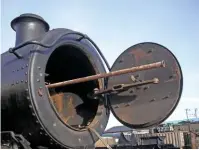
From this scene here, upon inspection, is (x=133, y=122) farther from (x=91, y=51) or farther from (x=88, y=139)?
(x=91, y=51)

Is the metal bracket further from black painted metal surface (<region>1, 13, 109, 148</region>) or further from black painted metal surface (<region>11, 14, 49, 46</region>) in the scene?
black painted metal surface (<region>11, 14, 49, 46</region>)

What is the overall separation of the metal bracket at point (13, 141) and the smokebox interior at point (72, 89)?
2.92ft

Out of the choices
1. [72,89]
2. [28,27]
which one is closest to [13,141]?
[72,89]

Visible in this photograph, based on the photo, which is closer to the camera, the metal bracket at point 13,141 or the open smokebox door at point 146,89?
the metal bracket at point 13,141

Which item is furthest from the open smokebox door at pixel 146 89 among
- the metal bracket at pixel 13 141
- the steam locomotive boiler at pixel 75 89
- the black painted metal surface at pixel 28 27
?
the black painted metal surface at pixel 28 27

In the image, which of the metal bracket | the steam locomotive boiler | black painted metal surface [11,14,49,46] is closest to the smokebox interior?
the steam locomotive boiler

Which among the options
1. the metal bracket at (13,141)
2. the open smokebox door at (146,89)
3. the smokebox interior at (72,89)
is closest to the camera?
the metal bracket at (13,141)

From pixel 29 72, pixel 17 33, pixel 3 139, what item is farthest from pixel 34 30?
pixel 3 139

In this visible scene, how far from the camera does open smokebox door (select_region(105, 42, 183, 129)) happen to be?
303 cm

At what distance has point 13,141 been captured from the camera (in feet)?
8.80

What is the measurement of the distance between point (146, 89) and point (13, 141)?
61.5 inches

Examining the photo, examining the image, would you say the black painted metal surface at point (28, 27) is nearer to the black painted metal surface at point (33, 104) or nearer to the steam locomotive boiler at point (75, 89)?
the steam locomotive boiler at point (75, 89)

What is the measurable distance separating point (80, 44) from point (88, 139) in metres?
1.20

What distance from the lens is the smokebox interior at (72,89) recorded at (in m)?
3.67
